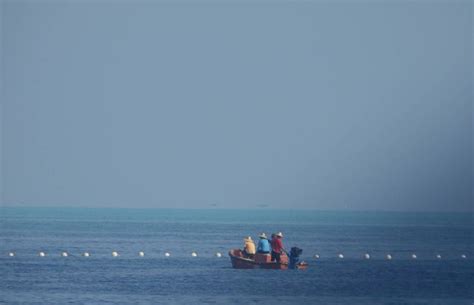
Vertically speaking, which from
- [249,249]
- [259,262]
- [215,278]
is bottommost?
[215,278]

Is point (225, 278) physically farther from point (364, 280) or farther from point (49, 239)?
point (49, 239)

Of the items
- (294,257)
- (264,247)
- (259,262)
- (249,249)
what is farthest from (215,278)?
(294,257)

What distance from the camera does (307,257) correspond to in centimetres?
6506

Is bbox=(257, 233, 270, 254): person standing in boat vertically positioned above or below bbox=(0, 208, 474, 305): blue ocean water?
above

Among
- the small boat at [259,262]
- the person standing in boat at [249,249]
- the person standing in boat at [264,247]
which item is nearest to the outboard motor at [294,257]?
the small boat at [259,262]

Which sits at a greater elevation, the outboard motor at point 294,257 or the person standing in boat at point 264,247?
the person standing in boat at point 264,247

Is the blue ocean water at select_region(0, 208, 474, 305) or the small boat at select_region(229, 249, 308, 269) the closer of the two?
the blue ocean water at select_region(0, 208, 474, 305)

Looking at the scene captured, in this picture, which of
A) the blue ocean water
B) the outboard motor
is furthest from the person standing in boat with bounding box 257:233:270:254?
the outboard motor

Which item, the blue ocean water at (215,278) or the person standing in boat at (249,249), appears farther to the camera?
the person standing in boat at (249,249)

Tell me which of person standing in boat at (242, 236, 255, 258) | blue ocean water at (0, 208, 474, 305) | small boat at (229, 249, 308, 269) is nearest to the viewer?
blue ocean water at (0, 208, 474, 305)

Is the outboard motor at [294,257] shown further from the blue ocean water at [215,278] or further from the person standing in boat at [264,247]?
the person standing in boat at [264,247]

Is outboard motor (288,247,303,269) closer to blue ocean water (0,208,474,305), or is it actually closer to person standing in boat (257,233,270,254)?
blue ocean water (0,208,474,305)

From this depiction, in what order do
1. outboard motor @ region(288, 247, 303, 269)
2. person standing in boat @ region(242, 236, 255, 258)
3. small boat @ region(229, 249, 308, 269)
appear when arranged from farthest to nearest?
person standing in boat @ region(242, 236, 255, 258)
outboard motor @ region(288, 247, 303, 269)
small boat @ region(229, 249, 308, 269)

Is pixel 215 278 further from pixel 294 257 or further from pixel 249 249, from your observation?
pixel 294 257
